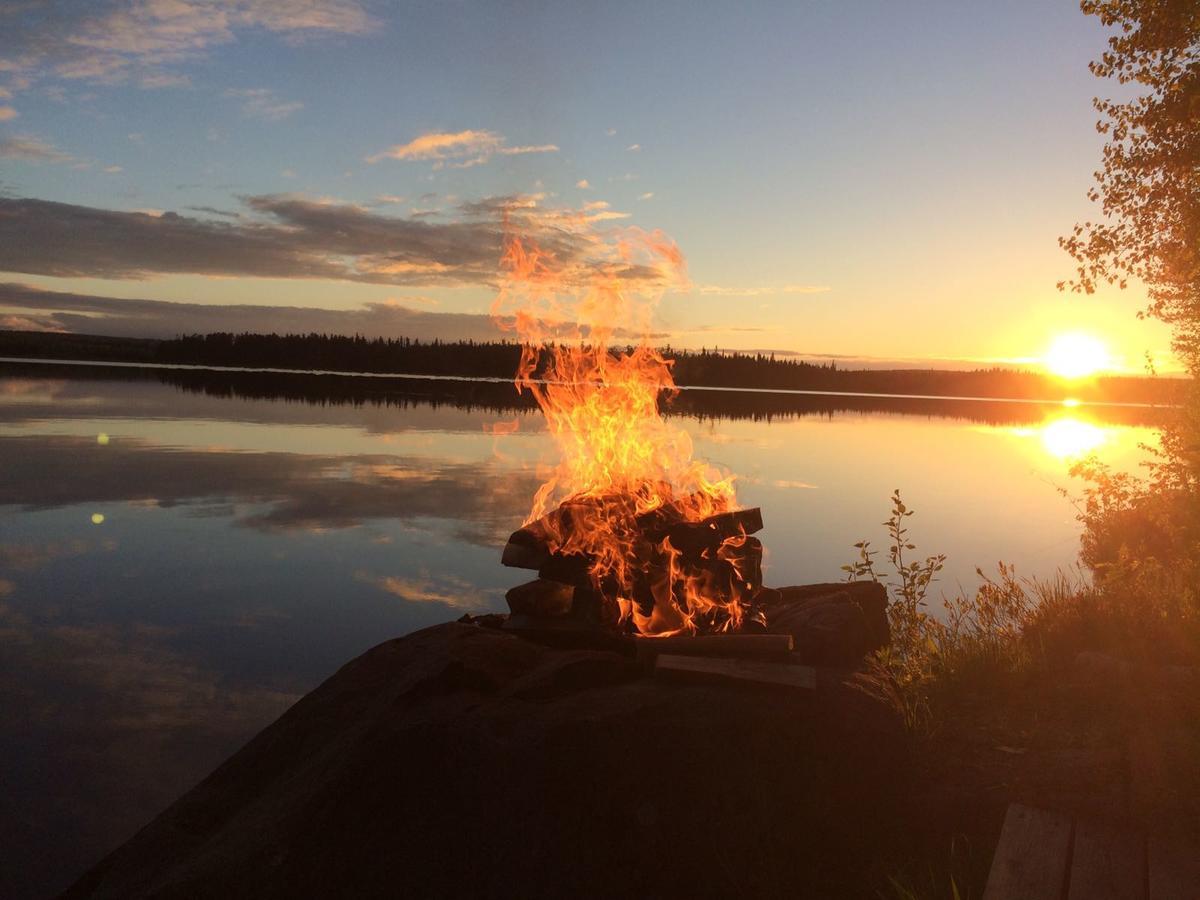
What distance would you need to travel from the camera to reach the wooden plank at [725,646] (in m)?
7.05

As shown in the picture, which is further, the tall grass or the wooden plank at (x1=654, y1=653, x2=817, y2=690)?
the tall grass

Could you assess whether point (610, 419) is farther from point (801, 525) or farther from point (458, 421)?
point (458, 421)

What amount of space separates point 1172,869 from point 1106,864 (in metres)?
→ 0.33

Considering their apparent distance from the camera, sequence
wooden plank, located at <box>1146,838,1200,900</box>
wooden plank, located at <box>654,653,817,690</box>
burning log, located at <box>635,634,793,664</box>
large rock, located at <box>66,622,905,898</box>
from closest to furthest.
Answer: wooden plank, located at <box>1146,838,1200,900</box>
large rock, located at <box>66,622,905,898</box>
wooden plank, located at <box>654,653,817,690</box>
burning log, located at <box>635,634,793,664</box>

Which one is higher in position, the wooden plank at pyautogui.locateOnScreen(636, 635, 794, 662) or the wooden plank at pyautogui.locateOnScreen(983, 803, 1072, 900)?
the wooden plank at pyautogui.locateOnScreen(636, 635, 794, 662)

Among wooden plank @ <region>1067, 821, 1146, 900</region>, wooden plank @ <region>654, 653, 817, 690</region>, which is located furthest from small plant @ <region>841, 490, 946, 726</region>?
wooden plank @ <region>1067, 821, 1146, 900</region>

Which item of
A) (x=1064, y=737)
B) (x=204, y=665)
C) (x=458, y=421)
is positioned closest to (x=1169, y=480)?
(x=1064, y=737)

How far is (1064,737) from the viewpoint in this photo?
6.80m

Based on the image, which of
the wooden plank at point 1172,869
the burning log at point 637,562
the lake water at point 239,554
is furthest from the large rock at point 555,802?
the lake water at point 239,554

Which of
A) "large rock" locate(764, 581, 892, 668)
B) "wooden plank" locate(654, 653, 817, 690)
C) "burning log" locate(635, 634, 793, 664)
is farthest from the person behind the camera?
"large rock" locate(764, 581, 892, 668)

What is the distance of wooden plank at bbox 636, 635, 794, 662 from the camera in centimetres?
705

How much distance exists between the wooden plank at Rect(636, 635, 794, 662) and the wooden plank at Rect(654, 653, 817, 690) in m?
0.32

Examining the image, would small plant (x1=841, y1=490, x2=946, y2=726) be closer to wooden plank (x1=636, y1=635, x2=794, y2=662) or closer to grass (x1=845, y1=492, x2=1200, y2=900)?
grass (x1=845, y1=492, x2=1200, y2=900)

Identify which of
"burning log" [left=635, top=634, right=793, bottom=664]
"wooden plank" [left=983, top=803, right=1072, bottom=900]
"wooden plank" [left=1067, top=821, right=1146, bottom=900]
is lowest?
"wooden plank" [left=983, top=803, right=1072, bottom=900]
